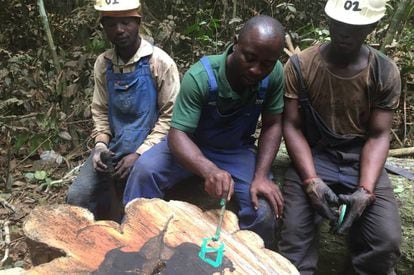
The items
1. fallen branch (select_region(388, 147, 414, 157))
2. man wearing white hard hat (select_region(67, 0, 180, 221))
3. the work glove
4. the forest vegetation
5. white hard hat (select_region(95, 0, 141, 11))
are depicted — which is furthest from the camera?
the forest vegetation

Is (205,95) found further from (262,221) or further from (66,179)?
(66,179)

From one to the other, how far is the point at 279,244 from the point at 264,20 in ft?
4.45

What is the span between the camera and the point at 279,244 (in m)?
3.02

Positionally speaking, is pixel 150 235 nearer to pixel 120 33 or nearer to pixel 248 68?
pixel 248 68

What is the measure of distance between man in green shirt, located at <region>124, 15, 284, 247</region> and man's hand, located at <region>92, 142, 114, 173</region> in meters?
0.39

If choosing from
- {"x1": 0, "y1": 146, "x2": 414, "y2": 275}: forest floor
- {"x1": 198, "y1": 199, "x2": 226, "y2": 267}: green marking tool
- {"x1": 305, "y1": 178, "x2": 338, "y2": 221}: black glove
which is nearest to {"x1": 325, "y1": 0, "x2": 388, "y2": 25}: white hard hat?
{"x1": 305, "y1": 178, "x2": 338, "y2": 221}: black glove

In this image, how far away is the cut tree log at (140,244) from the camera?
6.93ft

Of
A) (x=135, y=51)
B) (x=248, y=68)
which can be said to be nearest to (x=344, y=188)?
(x=248, y=68)

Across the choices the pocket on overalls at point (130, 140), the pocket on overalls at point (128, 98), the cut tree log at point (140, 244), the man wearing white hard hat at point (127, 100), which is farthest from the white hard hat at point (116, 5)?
the cut tree log at point (140, 244)

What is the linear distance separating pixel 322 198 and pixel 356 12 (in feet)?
3.68

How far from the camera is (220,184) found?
8.72ft

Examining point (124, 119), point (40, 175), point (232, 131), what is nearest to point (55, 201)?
point (40, 175)

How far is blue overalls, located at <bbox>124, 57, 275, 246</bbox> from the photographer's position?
2.95 meters

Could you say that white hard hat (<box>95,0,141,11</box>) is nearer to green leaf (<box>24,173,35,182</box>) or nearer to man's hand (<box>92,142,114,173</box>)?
man's hand (<box>92,142,114,173</box>)
